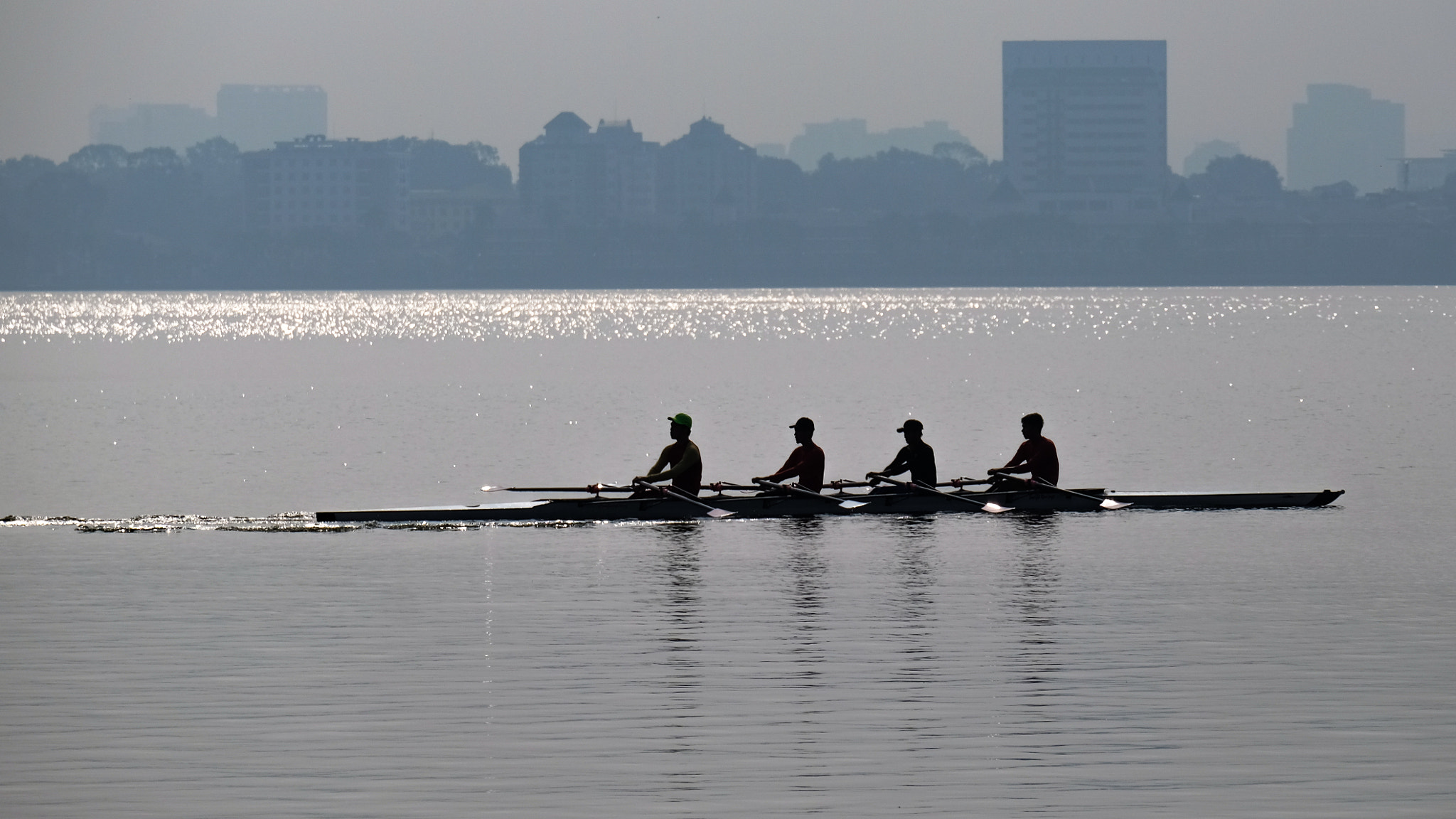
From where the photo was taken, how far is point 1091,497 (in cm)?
3441

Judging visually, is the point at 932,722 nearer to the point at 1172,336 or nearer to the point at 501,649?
the point at 501,649

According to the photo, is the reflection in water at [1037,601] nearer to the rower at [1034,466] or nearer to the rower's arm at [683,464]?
the rower at [1034,466]

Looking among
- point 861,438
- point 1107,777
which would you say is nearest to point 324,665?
point 1107,777

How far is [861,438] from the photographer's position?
60.2 metres

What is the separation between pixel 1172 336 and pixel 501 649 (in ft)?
410

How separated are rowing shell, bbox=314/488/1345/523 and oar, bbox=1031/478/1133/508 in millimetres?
56

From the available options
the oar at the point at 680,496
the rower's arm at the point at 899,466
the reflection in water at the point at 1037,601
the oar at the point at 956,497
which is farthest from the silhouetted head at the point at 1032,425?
the oar at the point at 680,496

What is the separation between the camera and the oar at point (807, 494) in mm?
33312

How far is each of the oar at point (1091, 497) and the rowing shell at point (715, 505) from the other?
6 centimetres

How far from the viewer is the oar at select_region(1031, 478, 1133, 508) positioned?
33.9 meters

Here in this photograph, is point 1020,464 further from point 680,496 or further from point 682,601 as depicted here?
point 682,601

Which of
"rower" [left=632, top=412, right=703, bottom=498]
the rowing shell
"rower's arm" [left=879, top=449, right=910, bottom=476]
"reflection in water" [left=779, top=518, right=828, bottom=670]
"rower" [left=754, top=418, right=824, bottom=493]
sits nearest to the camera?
"reflection in water" [left=779, top=518, right=828, bottom=670]

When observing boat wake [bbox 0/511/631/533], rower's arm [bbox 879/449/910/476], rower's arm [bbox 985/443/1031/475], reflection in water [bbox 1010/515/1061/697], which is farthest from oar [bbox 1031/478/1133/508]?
boat wake [bbox 0/511/631/533]

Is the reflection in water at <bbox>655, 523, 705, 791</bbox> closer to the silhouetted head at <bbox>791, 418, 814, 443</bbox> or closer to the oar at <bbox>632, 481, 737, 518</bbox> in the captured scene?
the oar at <bbox>632, 481, 737, 518</bbox>
